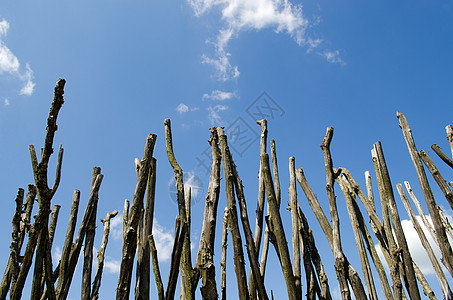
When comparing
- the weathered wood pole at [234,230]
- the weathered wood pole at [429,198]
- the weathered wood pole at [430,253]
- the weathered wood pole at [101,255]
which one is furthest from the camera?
the weathered wood pole at [101,255]

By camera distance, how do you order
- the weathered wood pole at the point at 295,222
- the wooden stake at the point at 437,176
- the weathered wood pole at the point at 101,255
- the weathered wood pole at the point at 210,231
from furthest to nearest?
the wooden stake at the point at 437,176 → the weathered wood pole at the point at 101,255 → the weathered wood pole at the point at 295,222 → the weathered wood pole at the point at 210,231

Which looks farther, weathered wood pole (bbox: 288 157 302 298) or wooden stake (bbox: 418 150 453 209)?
wooden stake (bbox: 418 150 453 209)

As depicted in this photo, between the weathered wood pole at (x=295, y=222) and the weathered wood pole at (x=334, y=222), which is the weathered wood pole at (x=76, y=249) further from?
the weathered wood pole at (x=334, y=222)

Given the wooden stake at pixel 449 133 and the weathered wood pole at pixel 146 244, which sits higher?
the wooden stake at pixel 449 133

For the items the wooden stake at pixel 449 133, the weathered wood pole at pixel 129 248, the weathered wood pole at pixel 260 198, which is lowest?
the weathered wood pole at pixel 129 248

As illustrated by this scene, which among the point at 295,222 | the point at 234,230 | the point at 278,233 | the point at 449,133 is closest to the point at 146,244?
the point at 234,230

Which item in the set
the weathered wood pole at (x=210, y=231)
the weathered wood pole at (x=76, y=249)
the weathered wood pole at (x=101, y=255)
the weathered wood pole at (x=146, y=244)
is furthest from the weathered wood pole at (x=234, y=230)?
the weathered wood pole at (x=101, y=255)

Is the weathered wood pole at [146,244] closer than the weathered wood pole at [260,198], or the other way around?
the weathered wood pole at [146,244]

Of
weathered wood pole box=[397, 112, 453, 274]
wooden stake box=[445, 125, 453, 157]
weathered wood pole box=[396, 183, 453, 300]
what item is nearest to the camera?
weathered wood pole box=[397, 112, 453, 274]

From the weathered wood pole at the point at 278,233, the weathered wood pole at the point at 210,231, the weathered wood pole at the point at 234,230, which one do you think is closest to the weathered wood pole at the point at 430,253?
the weathered wood pole at the point at 278,233

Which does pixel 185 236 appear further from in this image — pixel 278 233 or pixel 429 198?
pixel 429 198

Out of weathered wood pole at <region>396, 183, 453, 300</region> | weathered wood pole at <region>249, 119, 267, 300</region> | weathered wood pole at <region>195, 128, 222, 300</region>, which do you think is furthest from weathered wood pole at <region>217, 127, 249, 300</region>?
weathered wood pole at <region>396, 183, 453, 300</region>

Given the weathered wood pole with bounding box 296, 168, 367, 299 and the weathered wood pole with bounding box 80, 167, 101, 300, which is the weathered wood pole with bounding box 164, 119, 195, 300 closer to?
the weathered wood pole with bounding box 80, 167, 101, 300

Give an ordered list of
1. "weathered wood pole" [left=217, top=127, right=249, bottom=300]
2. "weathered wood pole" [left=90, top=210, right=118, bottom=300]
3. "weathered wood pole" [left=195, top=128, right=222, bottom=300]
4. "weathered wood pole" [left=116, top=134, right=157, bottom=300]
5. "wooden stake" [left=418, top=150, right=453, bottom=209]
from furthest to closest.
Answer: "wooden stake" [left=418, top=150, right=453, bottom=209] → "weathered wood pole" [left=90, top=210, right=118, bottom=300] → "weathered wood pole" [left=217, top=127, right=249, bottom=300] → "weathered wood pole" [left=195, top=128, right=222, bottom=300] → "weathered wood pole" [left=116, top=134, right=157, bottom=300]
